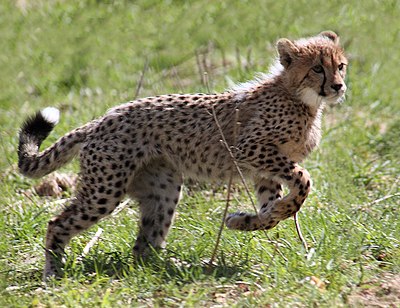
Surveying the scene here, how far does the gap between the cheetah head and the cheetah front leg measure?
1.67 ft

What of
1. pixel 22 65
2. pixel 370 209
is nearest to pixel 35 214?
pixel 370 209

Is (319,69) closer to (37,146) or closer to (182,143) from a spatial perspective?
(182,143)

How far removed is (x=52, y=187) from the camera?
7.02 metres

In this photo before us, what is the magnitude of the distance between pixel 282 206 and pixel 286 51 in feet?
3.59

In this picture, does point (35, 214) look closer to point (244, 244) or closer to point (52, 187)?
point (52, 187)

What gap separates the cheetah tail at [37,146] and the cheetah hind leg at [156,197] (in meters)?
0.45

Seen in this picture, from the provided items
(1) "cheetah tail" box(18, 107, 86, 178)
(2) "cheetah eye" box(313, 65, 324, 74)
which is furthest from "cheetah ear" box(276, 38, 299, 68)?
(1) "cheetah tail" box(18, 107, 86, 178)

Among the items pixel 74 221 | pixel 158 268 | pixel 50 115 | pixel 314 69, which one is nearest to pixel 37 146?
pixel 50 115

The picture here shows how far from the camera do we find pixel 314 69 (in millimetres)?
5742

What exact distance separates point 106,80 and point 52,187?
9.80 ft

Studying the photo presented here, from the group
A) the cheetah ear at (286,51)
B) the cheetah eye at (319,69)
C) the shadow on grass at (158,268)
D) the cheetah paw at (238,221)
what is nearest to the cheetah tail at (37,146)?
the shadow on grass at (158,268)

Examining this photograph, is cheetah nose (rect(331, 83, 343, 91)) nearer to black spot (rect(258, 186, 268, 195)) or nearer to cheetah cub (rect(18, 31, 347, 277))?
cheetah cub (rect(18, 31, 347, 277))

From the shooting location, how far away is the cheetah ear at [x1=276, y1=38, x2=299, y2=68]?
5840 millimetres

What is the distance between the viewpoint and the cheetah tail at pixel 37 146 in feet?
19.2
